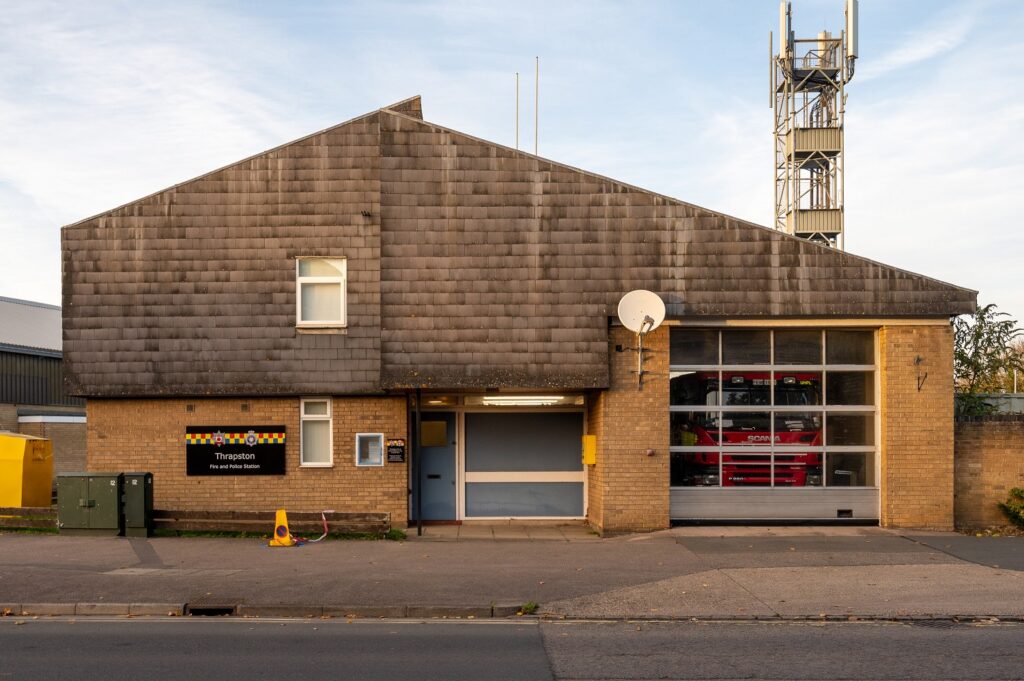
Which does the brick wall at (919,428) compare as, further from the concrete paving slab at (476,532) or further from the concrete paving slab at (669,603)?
the concrete paving slab at (476,532)

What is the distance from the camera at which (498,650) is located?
8.89m

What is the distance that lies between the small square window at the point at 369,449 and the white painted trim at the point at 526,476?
1826 mm

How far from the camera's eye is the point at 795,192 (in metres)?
43.4

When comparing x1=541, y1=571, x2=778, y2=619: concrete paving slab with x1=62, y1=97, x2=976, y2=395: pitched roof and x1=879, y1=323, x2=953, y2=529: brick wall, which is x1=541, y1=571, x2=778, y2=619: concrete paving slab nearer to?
x1=62, y1=97, x2=976, y2=395: pitched roof

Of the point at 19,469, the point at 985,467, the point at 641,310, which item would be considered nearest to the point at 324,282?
the point at 641,310

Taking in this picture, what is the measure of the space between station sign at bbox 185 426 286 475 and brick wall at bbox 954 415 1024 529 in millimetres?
11818

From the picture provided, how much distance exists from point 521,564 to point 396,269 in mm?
5758

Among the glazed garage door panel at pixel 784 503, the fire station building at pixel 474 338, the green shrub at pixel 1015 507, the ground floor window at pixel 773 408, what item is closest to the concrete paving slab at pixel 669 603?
the fire station building at pixel 474 338

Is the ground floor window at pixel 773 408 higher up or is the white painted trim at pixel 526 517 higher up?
the ground floor window at pixel 773 408

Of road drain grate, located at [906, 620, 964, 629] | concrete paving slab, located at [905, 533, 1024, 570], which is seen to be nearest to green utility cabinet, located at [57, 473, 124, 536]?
road drain grate, located at [906, 620, 964, 629]

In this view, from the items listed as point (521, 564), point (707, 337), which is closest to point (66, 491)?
point (521, 564)

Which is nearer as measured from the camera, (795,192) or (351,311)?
(351,311)

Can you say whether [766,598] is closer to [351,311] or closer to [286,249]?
[351,311]

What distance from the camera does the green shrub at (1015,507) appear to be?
1661cm
